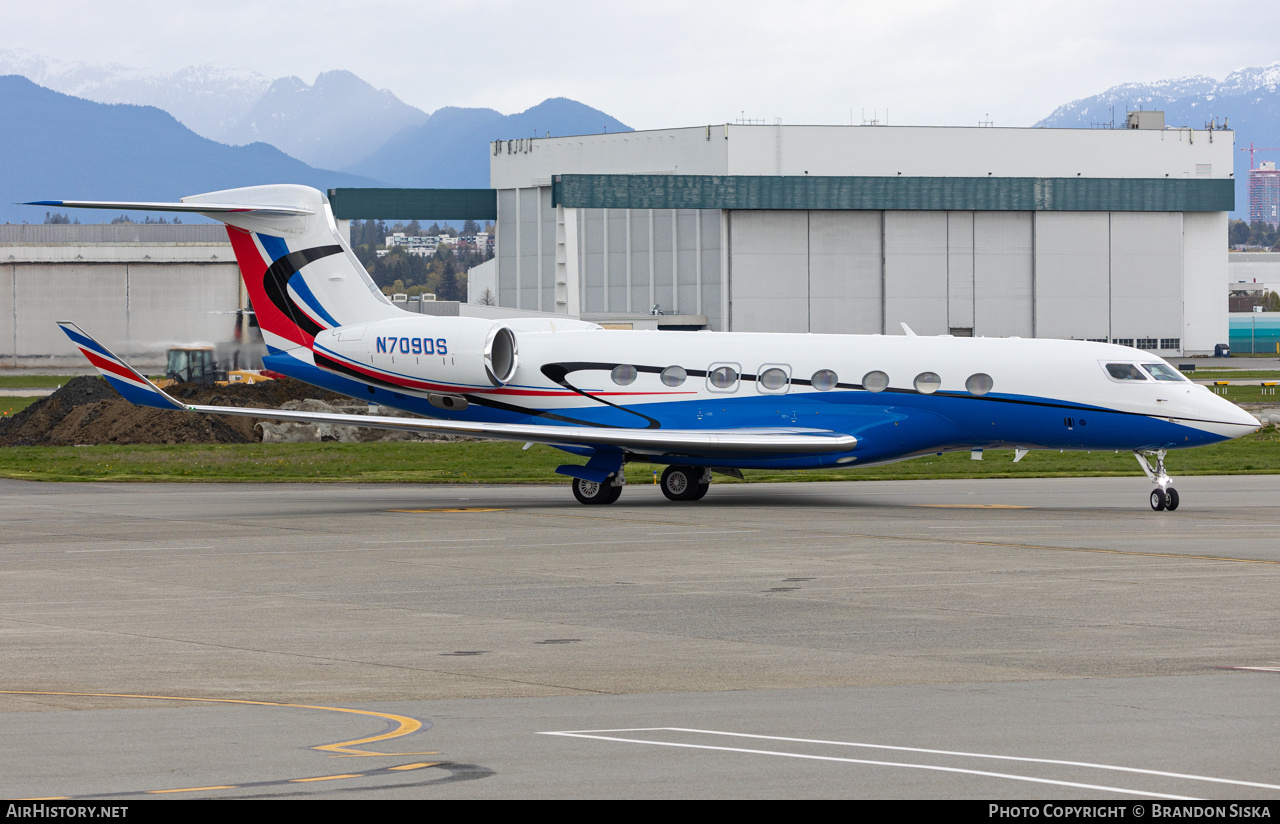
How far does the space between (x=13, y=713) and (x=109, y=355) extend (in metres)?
17.2

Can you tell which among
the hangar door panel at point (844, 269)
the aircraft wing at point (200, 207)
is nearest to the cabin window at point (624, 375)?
the aircraft wing at point (200, 207)

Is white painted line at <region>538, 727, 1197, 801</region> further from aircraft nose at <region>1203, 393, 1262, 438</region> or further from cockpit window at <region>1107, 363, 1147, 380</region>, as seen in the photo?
cockpit window at <region>1107, 363, 1147, 380</region>

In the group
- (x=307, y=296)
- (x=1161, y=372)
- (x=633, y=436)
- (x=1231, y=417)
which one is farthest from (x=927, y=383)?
(x=307, y=296)

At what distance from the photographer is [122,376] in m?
27.8

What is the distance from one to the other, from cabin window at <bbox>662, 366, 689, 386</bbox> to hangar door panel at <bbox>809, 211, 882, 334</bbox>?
3210 inches

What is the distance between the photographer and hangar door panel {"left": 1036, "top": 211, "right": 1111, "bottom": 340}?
371ft

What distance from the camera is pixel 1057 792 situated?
8148 millimetres

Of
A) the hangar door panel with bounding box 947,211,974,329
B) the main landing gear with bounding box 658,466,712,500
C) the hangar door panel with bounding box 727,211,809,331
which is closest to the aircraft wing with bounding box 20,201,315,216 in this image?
the main landing gear with bounding box 658,466,712,500

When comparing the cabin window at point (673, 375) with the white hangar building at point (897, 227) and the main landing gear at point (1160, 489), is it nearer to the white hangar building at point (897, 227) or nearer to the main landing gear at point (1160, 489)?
the main landing gear at point (1160, 489)

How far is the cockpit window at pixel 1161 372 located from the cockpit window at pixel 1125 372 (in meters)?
0.22

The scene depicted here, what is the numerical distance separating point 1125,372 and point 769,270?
82708 millimetres

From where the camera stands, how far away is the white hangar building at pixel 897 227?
110875 mm
